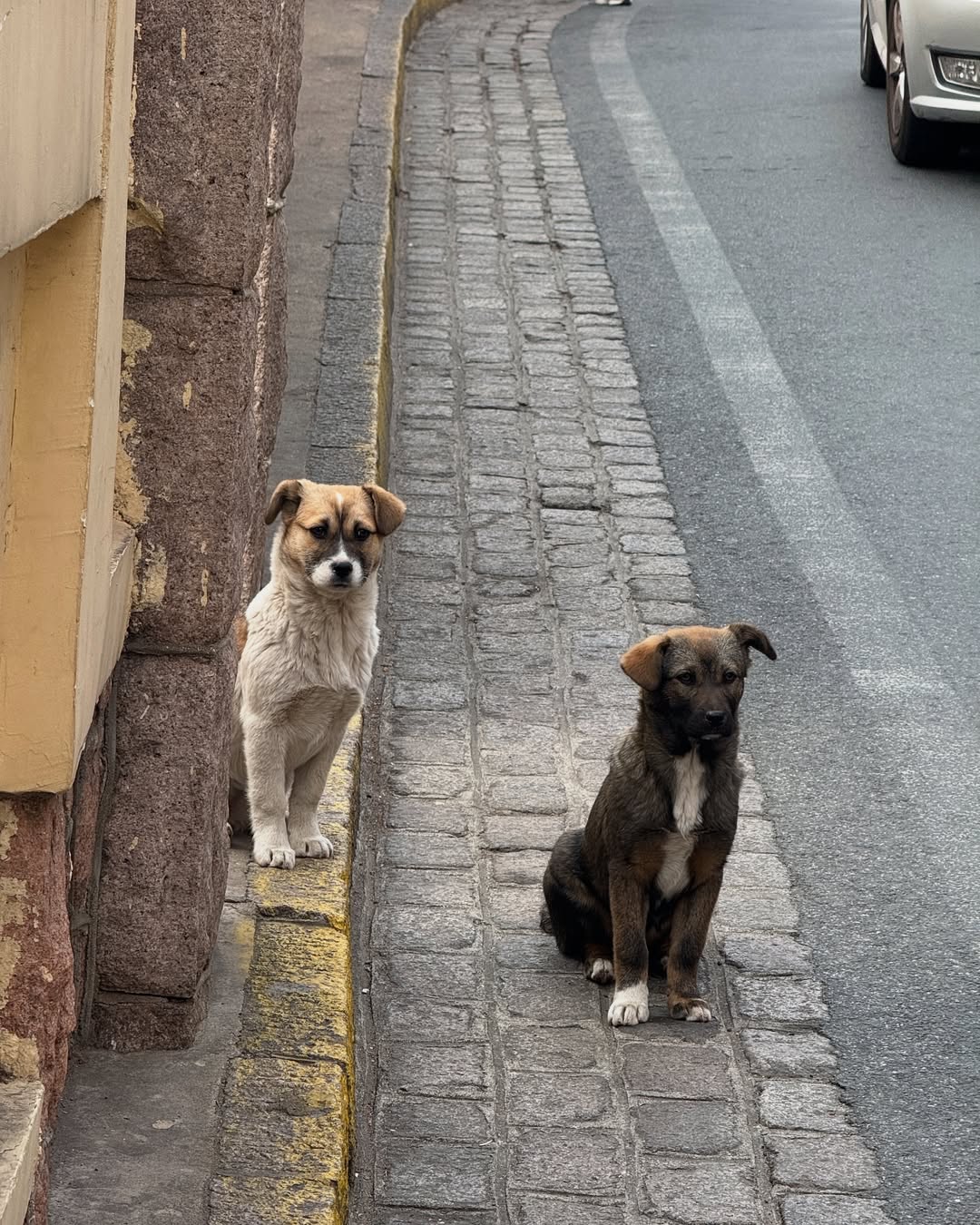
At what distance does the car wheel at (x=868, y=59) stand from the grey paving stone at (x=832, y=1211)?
13.0 meters

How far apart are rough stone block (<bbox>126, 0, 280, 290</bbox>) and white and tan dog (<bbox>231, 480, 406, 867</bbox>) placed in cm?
187

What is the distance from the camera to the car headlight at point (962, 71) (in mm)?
13641

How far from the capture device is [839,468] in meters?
9.87

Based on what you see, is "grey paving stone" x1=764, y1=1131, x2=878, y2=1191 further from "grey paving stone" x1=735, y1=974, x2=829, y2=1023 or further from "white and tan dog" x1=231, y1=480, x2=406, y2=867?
"white and tan dog" x1=231, y1=480, x2=406, y2=867

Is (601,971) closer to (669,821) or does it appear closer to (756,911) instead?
(669,821)

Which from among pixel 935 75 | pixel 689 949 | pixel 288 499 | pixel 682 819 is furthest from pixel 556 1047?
pixel 935 75

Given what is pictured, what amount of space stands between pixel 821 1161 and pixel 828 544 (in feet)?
15.1

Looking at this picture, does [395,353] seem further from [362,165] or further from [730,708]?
[730,708]

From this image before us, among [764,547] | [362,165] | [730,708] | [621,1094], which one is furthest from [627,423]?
[621,1094]

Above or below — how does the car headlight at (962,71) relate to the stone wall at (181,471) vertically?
below

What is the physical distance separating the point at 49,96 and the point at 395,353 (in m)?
8.33

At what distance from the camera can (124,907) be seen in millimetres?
4527

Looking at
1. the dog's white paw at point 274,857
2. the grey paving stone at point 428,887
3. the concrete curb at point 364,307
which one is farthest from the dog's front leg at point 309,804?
the concrete curb at point 364,307

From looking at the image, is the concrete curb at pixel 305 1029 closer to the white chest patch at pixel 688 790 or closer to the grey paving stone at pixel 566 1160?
the grey paving stone at pixel 566 1160
